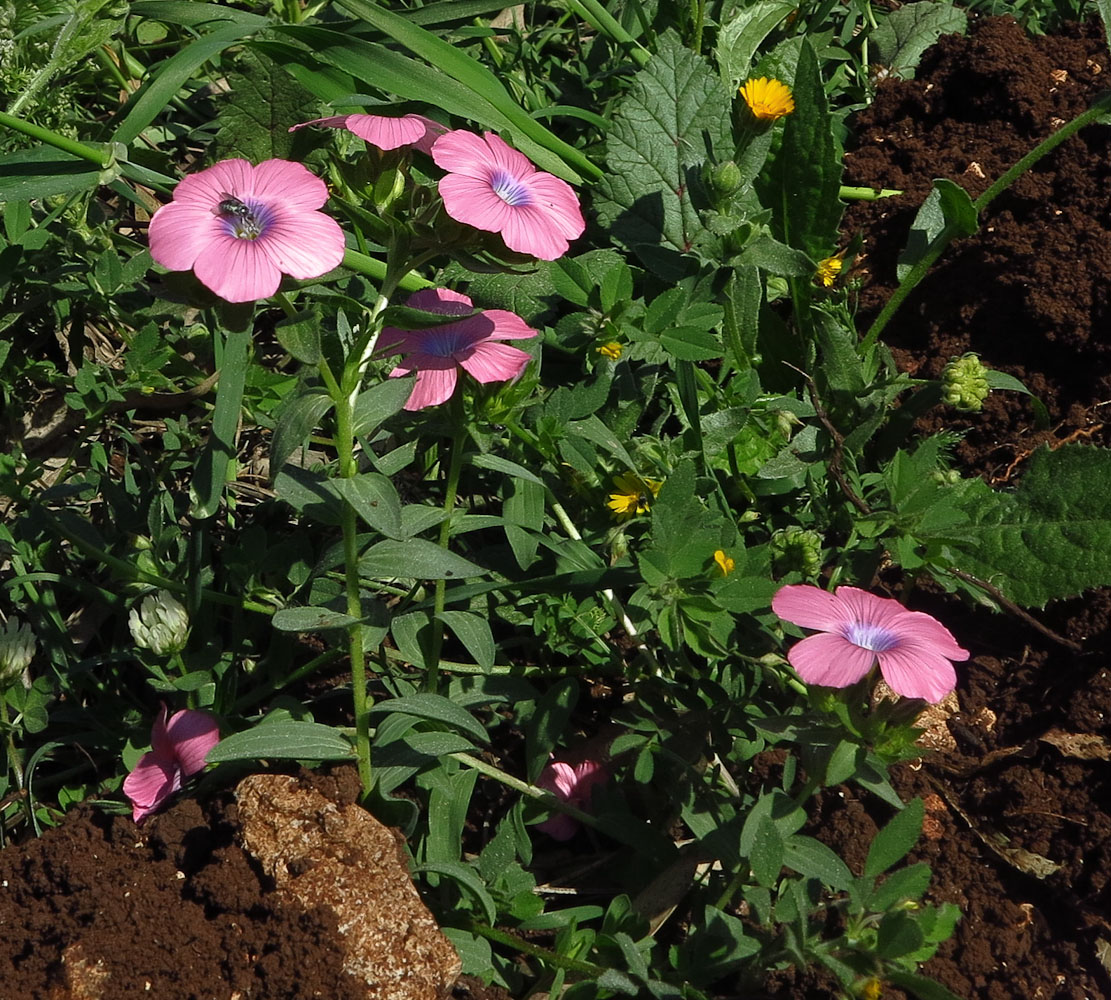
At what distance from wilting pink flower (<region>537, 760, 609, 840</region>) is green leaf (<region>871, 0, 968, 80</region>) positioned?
7.37 ft

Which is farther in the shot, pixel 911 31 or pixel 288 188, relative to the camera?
pixel 911 31

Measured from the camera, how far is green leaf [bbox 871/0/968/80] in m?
3.31

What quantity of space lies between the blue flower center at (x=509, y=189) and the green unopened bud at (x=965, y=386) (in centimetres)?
106

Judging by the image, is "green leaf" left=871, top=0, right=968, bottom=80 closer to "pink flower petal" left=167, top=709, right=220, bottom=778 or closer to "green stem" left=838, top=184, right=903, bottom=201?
"green stem" left=838, top=184, right=903, bottom=201

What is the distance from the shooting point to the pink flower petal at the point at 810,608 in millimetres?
1832

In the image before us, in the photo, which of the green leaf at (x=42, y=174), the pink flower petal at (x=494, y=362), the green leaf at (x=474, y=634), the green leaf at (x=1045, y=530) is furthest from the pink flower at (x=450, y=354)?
the green leaf at (x=1045, y=530)

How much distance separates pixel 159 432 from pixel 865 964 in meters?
2.04

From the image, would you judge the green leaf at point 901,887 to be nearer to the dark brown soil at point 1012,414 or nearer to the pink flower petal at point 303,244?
the dark brown soil at point 1012,414

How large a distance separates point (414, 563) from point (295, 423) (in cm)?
31

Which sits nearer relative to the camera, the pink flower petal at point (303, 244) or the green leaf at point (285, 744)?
the pink flower petal at point (303, 244)

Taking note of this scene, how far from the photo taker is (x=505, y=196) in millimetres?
1796

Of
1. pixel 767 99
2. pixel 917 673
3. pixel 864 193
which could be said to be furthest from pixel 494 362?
pixel 864 193

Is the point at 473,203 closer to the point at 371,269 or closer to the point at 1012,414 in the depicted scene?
the point at 371,269

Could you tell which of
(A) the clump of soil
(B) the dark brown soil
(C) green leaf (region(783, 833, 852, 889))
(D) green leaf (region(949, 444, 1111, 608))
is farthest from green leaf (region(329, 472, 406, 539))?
(A) the clump of soil
